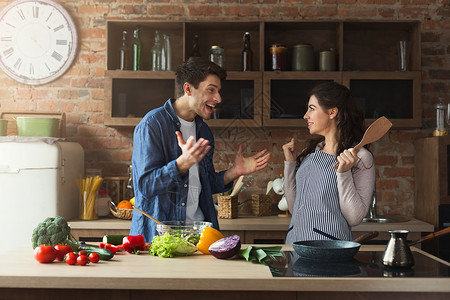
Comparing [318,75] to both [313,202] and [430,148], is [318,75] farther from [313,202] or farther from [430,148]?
[313,202]

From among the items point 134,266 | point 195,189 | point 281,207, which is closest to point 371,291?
point 134,266

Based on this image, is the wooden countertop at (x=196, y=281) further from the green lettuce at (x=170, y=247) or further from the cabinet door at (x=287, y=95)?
the cabinet door at (x=287, y=95)

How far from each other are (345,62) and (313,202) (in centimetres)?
192

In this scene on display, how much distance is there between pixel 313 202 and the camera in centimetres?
261

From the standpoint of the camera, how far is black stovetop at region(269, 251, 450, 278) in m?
1.72

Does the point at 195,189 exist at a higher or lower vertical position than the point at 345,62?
lower

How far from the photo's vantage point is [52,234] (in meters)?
1.99

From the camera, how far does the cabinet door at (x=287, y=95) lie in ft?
12.6

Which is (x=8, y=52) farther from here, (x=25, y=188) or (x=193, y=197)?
(x=193, y=197)

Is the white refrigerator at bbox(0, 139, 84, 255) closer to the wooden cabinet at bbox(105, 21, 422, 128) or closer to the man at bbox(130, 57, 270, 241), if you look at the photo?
the wooden cabinet at bbox(105, 21, 422, 128)

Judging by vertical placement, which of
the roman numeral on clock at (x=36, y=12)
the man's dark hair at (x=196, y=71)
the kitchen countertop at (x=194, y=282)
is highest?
the roman numeral on clock at (x=36, y=12)

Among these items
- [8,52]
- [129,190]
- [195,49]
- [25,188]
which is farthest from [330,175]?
[8,52]

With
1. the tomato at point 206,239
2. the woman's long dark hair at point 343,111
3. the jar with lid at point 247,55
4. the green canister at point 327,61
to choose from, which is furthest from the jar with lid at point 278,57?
the tomato at point 206,239

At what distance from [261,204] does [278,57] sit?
1123 mm
